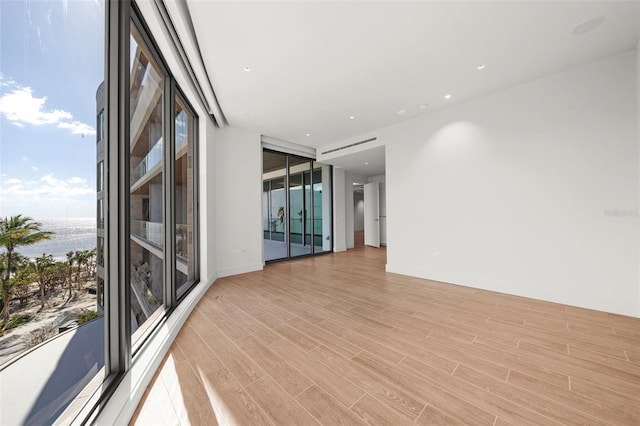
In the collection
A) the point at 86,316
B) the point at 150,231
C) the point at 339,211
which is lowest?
the point at 86,316

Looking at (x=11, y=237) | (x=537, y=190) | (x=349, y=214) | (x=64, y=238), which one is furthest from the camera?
(x=349, y=214)

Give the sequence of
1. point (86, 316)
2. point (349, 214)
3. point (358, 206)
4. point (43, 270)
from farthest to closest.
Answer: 1. point (358, 206)
2. point (349, 214)
3. point (86, 316)
4. point (43, 270)

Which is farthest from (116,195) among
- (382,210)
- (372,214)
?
(382,210)

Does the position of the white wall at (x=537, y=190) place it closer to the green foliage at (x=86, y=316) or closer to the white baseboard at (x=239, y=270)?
the white baseboard at (x=239, y=270)

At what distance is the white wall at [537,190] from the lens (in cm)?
271

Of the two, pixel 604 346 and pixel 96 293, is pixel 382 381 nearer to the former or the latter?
pixel 96 293

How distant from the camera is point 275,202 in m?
6.28

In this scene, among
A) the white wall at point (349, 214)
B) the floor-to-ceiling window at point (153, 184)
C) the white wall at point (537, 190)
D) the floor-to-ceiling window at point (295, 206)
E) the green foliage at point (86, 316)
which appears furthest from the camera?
the white wall at point (349, 214)

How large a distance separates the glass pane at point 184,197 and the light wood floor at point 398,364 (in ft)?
2.61

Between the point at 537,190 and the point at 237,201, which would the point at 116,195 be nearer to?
the point at 237,201

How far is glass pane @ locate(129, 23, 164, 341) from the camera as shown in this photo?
189cm

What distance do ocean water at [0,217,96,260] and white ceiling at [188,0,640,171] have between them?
201cm

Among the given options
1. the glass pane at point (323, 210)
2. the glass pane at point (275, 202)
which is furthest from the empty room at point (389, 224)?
the glass pane at point (323, 210)

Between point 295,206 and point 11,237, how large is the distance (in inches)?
222
